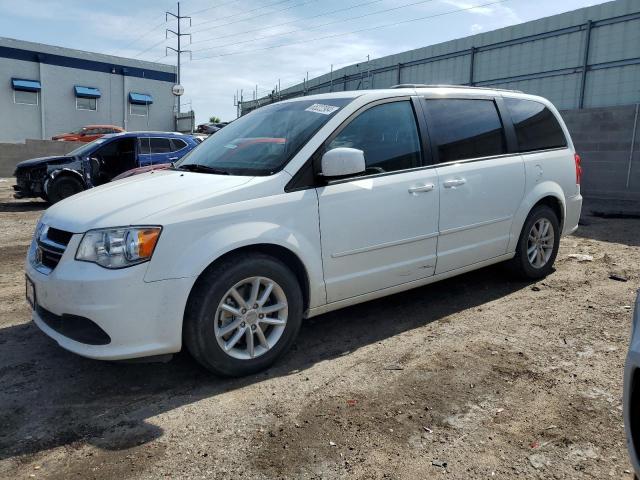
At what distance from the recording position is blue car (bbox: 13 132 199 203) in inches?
441

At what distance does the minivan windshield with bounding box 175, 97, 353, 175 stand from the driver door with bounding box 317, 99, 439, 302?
9.6 inches

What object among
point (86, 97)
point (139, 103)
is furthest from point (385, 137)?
point (139, 103)

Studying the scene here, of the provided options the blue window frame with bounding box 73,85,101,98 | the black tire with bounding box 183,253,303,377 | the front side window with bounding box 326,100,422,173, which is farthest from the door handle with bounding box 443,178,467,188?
the blue window frame with bounding box 73,85,101,98

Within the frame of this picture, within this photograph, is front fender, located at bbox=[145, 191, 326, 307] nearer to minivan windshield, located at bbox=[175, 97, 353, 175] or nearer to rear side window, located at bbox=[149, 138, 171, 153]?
minivan windshield, located at bbox=[175, 97, 353, 175]

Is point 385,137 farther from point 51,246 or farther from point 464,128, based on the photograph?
point 51,246

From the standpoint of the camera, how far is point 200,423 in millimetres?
2820

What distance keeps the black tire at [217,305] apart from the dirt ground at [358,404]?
0.12m

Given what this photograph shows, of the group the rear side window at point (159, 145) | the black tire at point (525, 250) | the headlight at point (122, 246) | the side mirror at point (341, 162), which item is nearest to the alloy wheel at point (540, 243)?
the black tire at point (525, 250)

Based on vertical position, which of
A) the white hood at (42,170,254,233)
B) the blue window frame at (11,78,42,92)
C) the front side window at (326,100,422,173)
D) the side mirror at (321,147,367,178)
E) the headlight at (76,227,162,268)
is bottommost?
the headlight at (76,227,162,268)

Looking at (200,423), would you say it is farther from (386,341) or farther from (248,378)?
(386,341)

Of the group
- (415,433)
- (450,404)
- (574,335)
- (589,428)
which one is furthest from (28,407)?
(574,335)

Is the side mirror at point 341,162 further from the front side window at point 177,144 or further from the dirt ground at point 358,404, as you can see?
the front side window at point 177,144

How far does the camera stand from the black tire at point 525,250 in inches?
199

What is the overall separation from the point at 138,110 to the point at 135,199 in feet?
124
